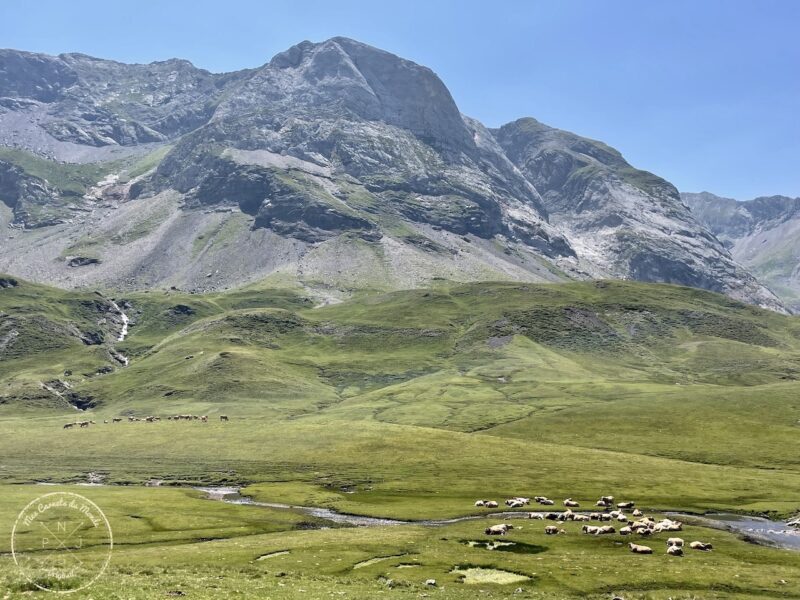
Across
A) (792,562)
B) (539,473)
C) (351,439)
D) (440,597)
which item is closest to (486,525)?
(792,562)

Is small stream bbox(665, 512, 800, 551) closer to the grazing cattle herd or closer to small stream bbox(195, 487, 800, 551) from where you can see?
small stream bbox(195, 487, 800, 551)

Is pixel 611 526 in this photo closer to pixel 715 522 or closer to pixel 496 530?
pixel 496 530

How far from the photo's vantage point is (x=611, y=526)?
272ft

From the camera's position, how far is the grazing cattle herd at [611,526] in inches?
2827

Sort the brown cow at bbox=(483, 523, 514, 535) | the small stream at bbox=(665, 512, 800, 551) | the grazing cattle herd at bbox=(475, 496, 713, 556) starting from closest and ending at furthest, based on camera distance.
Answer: the grazing cattle herd at bbox=(475, 496, 713, 556) < the brown cow at bbox=(483, 523, 514, 535) < the small stream at bbox=(665, 512, 800, 551)

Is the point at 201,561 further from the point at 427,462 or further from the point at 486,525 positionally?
the point at 427,462

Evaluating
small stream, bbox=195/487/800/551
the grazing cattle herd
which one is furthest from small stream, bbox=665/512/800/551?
the grazing cattle herd

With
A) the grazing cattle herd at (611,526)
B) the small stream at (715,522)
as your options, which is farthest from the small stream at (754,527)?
the grazing cattle herd at (611,526)

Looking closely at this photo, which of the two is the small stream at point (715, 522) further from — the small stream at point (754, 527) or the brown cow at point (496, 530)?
the brown cow at point (496, 530)

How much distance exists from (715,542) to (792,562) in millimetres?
10718

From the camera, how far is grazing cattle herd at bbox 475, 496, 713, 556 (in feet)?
236

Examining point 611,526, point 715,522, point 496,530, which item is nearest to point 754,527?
point 715,522

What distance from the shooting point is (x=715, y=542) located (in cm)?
7688

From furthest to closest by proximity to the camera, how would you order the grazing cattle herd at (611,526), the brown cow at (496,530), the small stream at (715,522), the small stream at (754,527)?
the small stream at (715,522) → the small stream at (754,527) → the brown cow at (496,530) → the grazing cattle herd at (611,526)
